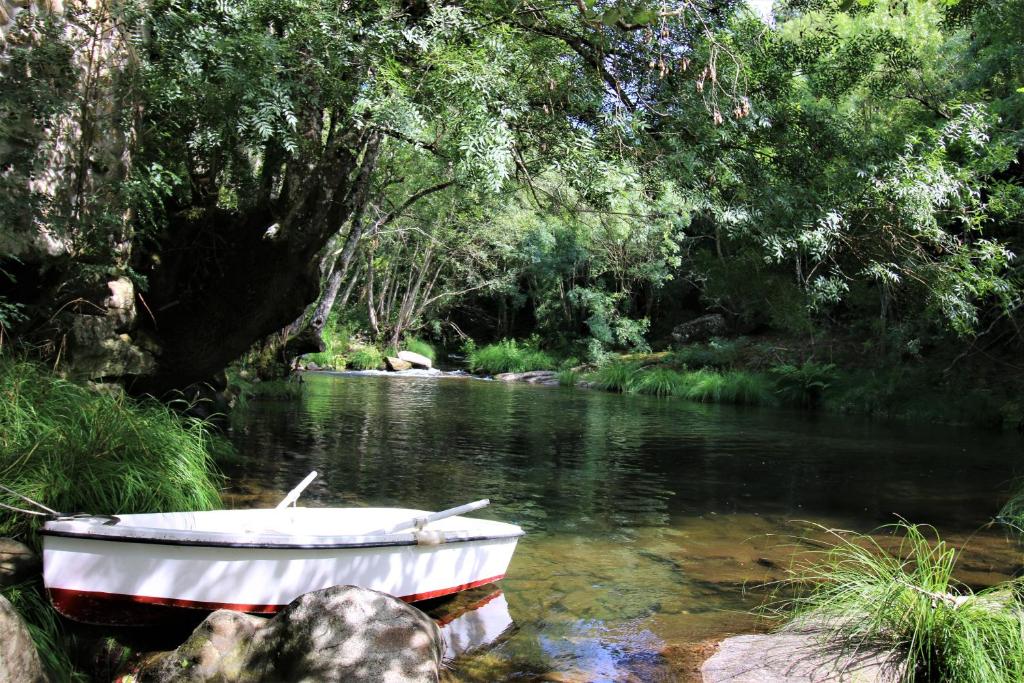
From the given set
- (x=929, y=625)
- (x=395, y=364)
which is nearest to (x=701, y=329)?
(x=395, y=364)

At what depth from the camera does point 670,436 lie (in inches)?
562

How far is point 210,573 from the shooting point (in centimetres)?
426

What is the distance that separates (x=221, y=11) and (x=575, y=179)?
11.9 ft

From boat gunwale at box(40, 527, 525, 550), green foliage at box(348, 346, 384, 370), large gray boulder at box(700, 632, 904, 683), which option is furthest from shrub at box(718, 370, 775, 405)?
large gray boulder at box(700, 632, 904, 683)

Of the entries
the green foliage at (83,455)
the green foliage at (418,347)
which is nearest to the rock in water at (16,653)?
the green foliage at (83,455)

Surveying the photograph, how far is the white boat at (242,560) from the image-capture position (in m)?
3.99

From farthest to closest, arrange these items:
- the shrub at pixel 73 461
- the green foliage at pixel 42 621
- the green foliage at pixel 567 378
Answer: the green foliage at pixel 567 378
the shrub at pixel 73 461
the green foliage at pixel 42 621

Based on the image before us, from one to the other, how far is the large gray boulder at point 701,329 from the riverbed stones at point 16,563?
2658 centimetres

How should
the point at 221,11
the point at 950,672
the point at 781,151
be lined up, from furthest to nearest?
the point at 781,151 < the point at 221,11 < the point at 950,672

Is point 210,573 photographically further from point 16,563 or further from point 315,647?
point 16,563

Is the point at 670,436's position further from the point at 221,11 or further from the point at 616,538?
the point at 221,11


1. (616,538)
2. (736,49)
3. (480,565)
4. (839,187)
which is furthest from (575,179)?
(480,565)

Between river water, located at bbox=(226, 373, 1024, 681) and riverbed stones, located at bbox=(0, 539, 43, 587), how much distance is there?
2.38 m

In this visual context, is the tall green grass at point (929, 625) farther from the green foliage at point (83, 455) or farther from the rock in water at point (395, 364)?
the rock in water at point (395, 364)
